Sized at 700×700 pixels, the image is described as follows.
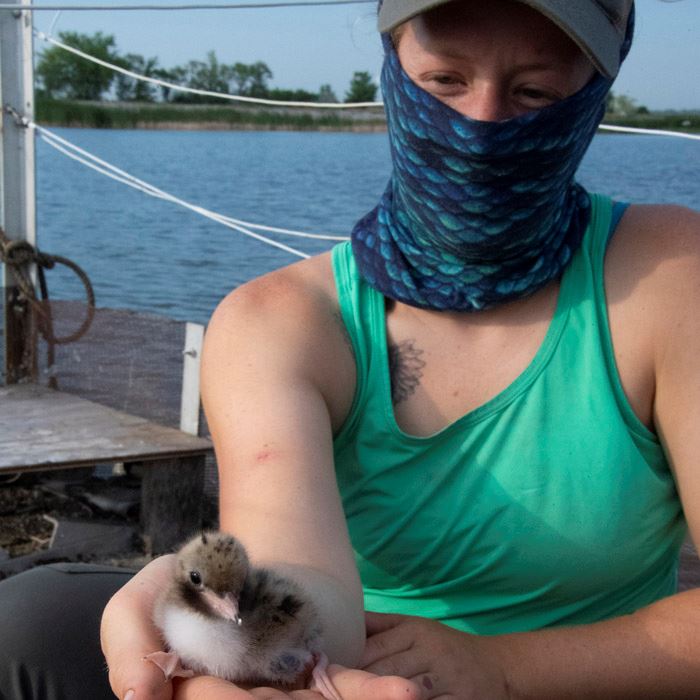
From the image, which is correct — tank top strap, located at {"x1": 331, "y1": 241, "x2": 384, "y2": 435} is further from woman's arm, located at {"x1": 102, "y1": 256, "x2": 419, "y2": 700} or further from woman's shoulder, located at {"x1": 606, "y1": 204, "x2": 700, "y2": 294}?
woman's shoulder, located at {"x1": 606, "y1": 204, "x2": 700, "y2": 294}

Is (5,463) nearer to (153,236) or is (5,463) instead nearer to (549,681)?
(549,681)

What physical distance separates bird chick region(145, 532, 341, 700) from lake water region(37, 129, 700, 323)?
5.52 m

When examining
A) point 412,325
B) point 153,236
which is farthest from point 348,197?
point 412,325

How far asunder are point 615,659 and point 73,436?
10.4 feet

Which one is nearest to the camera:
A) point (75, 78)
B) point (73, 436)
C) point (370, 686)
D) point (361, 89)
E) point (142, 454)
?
point (370, 686)

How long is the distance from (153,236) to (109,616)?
14880mm

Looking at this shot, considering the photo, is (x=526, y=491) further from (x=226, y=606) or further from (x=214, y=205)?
(x=214, y=205)

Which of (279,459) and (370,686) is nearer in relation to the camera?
(370,686)

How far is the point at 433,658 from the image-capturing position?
5.76 ft

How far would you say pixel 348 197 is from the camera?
17.8 m

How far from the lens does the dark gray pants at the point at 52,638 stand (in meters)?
1.81

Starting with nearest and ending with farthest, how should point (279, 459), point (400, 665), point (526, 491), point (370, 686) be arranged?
point (370, 686) < point (400, 665) < point (279, 459) < point (526, 491)

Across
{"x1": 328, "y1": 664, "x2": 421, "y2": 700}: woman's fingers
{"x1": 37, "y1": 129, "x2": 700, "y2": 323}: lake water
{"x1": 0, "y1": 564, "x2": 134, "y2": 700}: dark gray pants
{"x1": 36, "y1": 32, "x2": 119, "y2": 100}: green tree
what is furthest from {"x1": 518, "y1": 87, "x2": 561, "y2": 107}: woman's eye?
{"x1": 36, "y1": 32, "x2": 119, "y2": 100}: green tree

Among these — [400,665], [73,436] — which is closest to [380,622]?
[400,665]
